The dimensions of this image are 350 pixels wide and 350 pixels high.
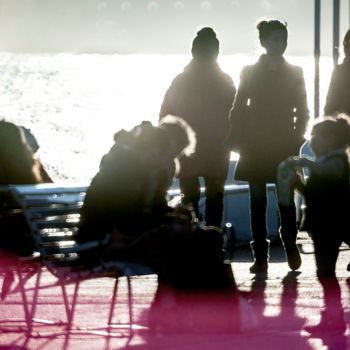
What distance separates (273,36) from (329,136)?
7.66ft

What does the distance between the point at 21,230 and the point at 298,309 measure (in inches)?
75.6

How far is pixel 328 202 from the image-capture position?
6715 millimetres

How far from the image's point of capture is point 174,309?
21.4 ft

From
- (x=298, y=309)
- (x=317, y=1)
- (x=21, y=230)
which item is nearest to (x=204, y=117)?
(x=298, y=309)

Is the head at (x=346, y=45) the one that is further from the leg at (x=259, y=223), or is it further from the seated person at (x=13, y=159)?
the seated person at (x=13, y=159)

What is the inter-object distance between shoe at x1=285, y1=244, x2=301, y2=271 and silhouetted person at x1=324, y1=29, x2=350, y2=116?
112cm

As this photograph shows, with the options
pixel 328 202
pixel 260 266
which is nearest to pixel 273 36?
pixel 260 266

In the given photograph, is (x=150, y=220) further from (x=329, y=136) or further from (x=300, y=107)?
(x=300, y=107)

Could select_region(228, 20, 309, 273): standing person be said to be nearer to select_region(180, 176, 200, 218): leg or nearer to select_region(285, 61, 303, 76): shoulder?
select_region(285, 61, 303, 76): shoulder

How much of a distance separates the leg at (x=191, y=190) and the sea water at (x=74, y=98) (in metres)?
52.5

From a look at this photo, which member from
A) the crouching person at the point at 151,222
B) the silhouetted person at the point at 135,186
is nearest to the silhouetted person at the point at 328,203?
the crouching person at the point at 151,222

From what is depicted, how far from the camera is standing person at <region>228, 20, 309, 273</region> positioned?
9.16 m

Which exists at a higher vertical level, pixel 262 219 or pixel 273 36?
pixel 273 36

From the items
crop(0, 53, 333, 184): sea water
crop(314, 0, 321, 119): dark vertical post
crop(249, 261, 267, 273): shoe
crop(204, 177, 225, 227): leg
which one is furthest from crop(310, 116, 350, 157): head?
crop(0, 53, 333, 184): sea water
